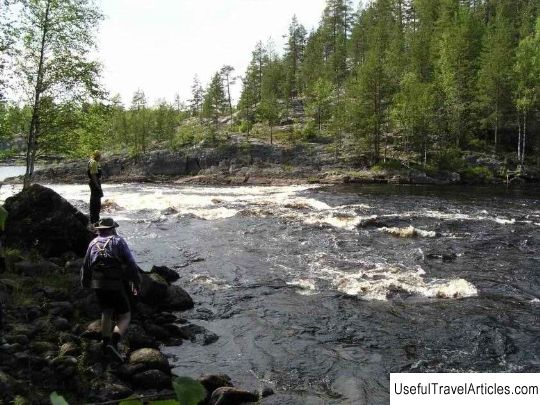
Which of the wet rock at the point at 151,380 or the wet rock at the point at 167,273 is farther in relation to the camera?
the wet rock at the point at 167,273

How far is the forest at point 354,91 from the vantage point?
18609 millimetres

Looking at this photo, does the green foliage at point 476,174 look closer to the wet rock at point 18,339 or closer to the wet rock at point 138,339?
the wet rock at point 138,339

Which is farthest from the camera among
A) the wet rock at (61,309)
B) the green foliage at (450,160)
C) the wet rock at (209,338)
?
the green foliage at (450,160)

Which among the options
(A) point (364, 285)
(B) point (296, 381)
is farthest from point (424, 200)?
(B) point (296, 381)

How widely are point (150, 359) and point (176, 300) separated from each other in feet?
12.8

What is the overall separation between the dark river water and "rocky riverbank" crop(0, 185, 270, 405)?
2.37 feet

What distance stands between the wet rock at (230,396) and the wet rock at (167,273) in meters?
7.10

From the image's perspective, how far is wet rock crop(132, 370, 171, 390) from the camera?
7793mm

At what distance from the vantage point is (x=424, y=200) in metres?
34.6

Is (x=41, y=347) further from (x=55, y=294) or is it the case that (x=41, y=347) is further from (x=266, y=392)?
(x=266, y=392)

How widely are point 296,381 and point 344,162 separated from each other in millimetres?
51129

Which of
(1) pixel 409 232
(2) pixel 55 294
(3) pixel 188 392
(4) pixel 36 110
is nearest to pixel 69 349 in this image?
(2) pixel 55 294

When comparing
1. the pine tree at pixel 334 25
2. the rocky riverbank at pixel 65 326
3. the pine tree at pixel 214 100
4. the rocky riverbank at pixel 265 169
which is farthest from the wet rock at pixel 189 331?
the pine tree at pixel 334 25

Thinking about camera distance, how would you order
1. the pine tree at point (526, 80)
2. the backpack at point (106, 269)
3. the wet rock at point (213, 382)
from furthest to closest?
1. the pine tree at point (526, 80)
2. the backpack at point (106, 269)
3. the wet rock at point (213, 382)
